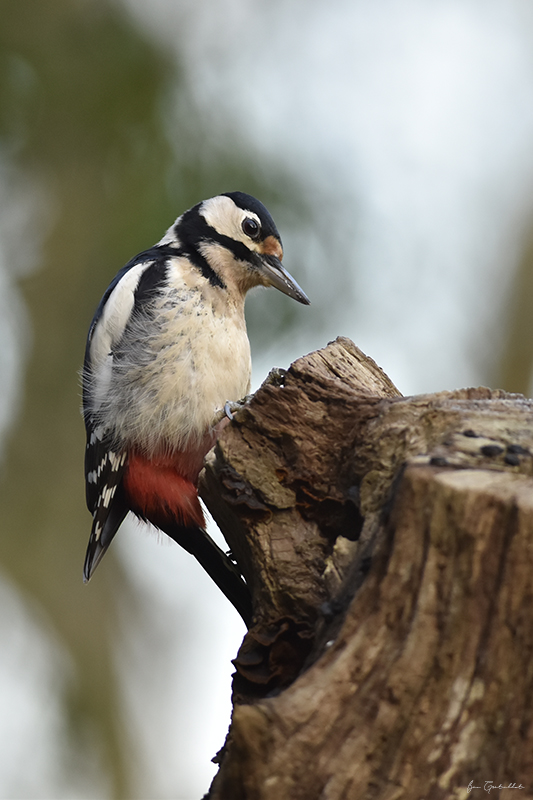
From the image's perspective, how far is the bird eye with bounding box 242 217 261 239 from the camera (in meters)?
3.79

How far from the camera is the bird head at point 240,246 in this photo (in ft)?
12.1

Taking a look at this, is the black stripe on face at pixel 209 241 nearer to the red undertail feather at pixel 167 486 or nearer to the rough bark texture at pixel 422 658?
the red undertail feather at pixel 167 486

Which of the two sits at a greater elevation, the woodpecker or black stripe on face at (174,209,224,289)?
black stripe on face at (174,209,224,289)

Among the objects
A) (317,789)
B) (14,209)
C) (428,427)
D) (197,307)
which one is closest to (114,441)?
(197,307)

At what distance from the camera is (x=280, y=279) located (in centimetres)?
370

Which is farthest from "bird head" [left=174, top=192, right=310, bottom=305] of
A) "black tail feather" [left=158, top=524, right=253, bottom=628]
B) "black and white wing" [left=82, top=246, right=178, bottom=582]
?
"black tail feather" [left=158, top=524, right=253, bottom=628]

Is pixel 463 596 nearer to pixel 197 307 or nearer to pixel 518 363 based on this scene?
pixel 197 307

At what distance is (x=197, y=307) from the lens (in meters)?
3.35

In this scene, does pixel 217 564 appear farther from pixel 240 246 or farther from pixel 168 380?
pixel 240 246

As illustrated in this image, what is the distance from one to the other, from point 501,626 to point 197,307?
223 cm

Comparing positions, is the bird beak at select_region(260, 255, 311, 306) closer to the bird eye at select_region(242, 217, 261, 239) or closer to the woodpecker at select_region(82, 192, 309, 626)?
the woodpecker at select_region(82, 192, 309, 626)

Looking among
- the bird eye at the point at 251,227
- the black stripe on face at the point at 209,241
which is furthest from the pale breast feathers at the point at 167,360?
the bird eye at the point at 251,227

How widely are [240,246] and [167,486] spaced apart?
117cm
